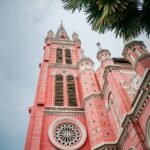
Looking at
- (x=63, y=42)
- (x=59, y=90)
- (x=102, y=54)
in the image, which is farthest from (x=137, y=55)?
(x=63, y=42)

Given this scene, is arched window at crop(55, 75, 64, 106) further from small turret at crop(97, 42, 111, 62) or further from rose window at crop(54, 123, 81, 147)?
small turret at crop(97, 42, 111, 62)

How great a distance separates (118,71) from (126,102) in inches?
162

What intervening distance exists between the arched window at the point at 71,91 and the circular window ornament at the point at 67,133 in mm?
2871

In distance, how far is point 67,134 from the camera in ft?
61.4

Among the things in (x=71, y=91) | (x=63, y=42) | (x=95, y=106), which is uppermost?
(x=63, y=42)

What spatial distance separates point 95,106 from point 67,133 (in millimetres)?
3430

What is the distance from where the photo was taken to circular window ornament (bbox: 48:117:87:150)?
1769 centimetres

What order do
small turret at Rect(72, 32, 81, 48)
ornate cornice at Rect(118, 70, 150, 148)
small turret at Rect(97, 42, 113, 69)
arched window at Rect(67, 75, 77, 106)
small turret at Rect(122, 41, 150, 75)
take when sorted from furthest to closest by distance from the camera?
small turret at Rect(72, 32, 81, 48), arched window at Rect(67, 75, 77, 106), small turret at Rect(97, 42, 113, 69), small turret at Rect(122, 41, 150, 75), ornate cornice at Rect(118, 70, 150, 148)

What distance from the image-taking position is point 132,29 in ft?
20.6

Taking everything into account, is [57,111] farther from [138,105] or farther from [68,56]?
[68,56]

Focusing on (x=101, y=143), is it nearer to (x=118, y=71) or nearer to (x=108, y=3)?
(x=118, y=71)

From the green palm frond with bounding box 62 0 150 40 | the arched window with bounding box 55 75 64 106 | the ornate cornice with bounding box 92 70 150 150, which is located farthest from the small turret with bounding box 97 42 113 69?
the green palm frond with bounding box 62 0 150 40

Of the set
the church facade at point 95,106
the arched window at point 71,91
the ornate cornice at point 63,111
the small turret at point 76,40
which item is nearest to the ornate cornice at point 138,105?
the church facade at point 95,106

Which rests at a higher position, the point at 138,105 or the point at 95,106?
the point at 95,106
